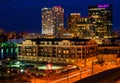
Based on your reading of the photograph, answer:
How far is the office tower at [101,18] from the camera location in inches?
4422

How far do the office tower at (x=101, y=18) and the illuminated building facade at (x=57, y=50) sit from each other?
66754 mm

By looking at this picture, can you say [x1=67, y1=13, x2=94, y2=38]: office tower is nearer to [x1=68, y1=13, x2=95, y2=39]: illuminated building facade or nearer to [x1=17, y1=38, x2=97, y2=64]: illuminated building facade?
[x1=68, y1=13, x2=95, y2=39]: illuminated building facade

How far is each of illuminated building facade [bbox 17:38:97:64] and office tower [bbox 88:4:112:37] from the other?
66754mm

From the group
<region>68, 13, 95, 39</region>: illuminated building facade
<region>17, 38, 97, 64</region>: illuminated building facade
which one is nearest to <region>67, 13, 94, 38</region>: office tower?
<region>68, 13, 95, 39</region>: illuminated building facade

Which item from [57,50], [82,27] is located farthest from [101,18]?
[57,50]

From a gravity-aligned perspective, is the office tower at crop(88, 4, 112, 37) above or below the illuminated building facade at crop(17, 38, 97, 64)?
above

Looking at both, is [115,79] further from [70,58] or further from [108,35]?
[108,35]

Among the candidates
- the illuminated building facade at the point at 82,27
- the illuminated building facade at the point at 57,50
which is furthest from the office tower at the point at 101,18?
the illuminated building facade at the point at 57,50

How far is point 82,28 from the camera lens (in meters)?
116

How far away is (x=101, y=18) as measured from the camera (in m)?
112

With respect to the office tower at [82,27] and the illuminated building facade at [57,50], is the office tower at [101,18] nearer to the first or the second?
the office tower at [82,27]

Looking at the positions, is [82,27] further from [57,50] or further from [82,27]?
[57,50]

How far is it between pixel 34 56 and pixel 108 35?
71091 millimetres

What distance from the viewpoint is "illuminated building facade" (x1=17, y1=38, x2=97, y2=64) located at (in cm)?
4256
